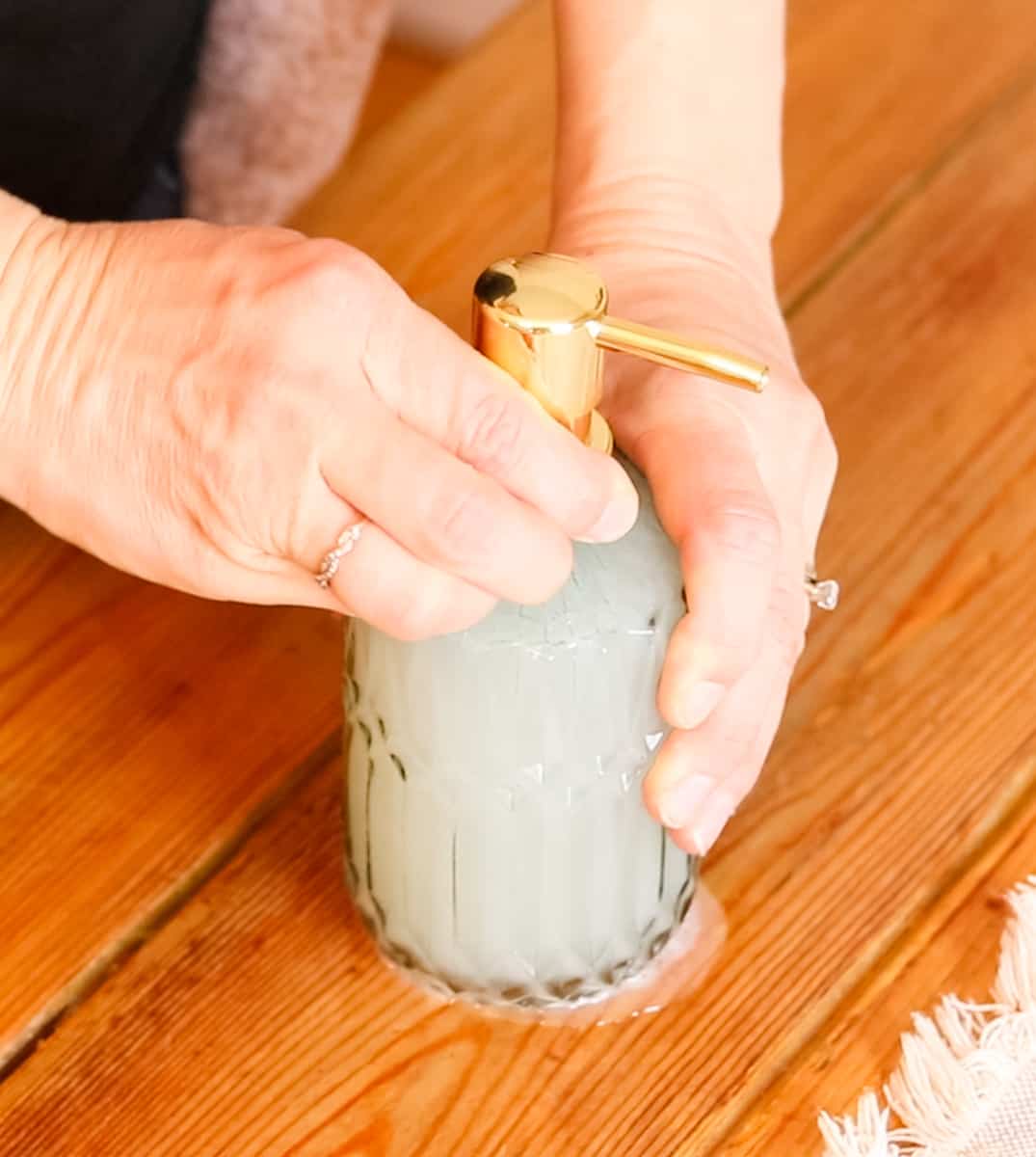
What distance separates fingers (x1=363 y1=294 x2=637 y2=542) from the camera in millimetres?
490

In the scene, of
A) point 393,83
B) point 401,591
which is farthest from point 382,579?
point 393,83

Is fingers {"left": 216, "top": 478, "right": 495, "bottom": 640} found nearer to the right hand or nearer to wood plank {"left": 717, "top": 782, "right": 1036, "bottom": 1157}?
the right hand

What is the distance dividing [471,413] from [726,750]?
0.16 m

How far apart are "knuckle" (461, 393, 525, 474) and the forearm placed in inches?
7.8

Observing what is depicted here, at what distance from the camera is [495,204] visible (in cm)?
89

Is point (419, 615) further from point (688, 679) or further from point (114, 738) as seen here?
point (114, 738)

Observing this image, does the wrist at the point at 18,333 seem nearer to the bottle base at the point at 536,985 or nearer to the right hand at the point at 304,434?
the right hand at the point at 304,434

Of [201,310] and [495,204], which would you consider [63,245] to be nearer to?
[201,310]

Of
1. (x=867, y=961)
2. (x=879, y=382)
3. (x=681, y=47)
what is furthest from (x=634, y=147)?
(x=867, y=961)

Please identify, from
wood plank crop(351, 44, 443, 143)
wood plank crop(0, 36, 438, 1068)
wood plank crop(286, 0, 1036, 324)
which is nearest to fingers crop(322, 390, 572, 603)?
wood plank crop(0, 36, 438, 1068)

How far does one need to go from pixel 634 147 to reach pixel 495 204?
0.73ft

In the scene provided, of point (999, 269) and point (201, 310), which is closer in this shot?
point (201, 310)

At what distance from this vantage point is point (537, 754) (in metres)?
0.54

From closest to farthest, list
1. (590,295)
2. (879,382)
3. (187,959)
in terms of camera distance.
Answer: (590,295)
(187,959)
(879,382)
